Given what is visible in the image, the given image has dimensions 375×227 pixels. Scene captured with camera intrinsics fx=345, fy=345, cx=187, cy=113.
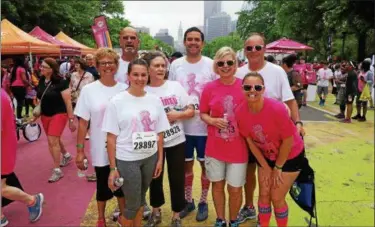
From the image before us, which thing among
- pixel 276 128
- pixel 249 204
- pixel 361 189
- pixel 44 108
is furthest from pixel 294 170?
pixel 44 108

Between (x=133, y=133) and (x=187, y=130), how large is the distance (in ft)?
2.97

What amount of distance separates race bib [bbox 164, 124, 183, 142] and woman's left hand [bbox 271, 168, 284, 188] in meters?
0.98

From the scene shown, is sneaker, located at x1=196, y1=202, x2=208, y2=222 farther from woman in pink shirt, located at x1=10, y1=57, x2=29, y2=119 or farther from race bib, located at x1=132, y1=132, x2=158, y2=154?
woman in pink shirt, located at x1=10, y1=57, x2=29, y2=119

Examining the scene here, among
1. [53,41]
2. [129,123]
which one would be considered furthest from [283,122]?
[53,41]

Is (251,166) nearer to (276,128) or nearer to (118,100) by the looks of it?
(276,128)

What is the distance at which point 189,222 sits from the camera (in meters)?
3.78

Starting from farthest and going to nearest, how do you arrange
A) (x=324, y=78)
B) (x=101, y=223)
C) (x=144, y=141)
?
(x=324, y=78), (x=101, y=223), (x=144, y=141)

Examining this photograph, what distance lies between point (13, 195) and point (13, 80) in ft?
23.0

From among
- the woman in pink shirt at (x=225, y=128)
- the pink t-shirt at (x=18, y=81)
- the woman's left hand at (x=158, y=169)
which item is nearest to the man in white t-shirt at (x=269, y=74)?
the woman in pink shirt at (x=225, y=128)

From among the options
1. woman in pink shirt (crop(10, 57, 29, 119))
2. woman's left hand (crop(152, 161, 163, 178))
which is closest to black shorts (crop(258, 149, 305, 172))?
woman's left hand (crop(152, 161, 163, 178))

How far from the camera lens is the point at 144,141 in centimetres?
286

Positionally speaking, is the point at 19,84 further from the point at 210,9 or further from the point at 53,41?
the point at 210,9

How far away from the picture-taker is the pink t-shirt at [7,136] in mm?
3096

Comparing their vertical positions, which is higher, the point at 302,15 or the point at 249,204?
the point at 302,15
